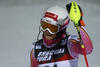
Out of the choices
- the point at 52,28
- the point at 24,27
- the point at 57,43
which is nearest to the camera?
the point at 52,28

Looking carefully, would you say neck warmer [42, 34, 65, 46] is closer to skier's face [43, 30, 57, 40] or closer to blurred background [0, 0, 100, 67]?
skier's face [43, 30, 57, 40]

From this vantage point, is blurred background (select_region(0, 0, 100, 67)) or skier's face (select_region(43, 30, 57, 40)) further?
blurred background (select_region(0, 0, 100, 67))

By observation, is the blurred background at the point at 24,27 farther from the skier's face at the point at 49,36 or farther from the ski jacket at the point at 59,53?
the skier's face at the point at 49,36

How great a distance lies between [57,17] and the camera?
2.76m

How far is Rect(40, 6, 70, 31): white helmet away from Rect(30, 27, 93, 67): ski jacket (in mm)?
155

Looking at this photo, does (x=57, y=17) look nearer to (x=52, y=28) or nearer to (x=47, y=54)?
(x=52, y=28)

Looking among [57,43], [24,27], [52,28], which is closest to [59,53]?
[57,43]

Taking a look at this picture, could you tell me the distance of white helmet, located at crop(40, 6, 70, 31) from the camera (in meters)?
2.75

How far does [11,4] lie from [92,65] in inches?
85.1

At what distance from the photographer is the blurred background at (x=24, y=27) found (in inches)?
173

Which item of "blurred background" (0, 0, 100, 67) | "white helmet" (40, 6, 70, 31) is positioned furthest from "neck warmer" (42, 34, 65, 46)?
"blurred background" (0, 0, 100, 67)

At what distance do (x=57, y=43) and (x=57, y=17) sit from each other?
0.87 ft

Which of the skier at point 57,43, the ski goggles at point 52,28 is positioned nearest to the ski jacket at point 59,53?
the skier at point 57,43

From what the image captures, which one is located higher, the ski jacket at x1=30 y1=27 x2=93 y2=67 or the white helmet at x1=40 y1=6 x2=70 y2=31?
the white helmet at x1=40 y1=6 x2=70 y2=31
